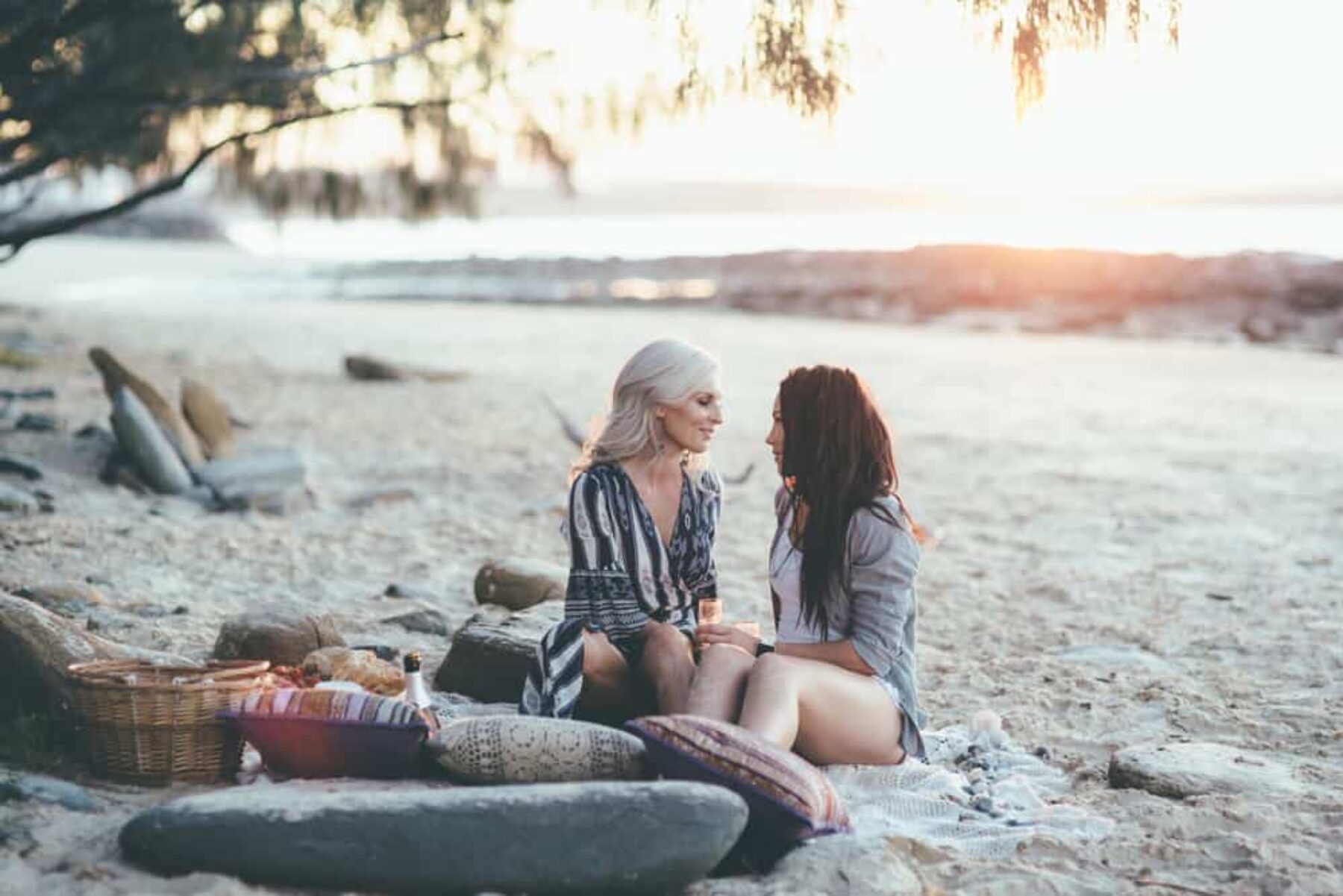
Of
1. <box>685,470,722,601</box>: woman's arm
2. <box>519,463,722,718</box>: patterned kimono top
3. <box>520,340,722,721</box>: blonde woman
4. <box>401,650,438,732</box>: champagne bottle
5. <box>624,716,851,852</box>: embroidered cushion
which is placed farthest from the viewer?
<box>685,470,722,601</box>: woman's arm

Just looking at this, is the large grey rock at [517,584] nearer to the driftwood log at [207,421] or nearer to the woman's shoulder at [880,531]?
the woman's shoulder at [880,531]

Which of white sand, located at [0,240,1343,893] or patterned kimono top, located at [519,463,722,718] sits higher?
patterned kimono top, located at [519,463,722,718]

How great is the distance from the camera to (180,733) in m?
3.45

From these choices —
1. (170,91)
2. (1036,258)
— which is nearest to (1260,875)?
(170,91)

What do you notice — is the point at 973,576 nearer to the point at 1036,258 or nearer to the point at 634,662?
the point at 634,662

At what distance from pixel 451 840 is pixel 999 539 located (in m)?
5.04

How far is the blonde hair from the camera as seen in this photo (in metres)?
3.95

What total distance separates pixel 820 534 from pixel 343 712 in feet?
4.29

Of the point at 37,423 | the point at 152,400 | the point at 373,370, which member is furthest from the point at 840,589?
the point at 373,370

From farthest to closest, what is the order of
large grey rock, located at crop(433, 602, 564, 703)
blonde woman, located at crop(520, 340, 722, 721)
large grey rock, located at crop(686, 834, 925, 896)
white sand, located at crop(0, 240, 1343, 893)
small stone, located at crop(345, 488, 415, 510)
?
small stone, located at crop(345, 488, 415, 510) → large grey rock, located at crop(433, 602, 564, 703) → blonde woman, located at crop(520, 340, 722, 721) → white sand, located at crop(0, 240, 1343, 893) → large grey rock, located at crop(686, 834, 925, 896)

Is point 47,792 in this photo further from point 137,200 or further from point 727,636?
point 137,200

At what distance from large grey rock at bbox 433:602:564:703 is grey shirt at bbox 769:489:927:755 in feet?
3.45

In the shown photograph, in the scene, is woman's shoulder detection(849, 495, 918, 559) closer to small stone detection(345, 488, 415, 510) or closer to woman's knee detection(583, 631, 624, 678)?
woman's knee detection(583, 631, 624, 678)

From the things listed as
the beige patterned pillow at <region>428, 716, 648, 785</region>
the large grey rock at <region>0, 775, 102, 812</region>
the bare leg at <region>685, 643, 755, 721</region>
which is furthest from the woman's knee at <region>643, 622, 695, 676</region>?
the large grey rock at <region>0, 775, 102, 812</region>
